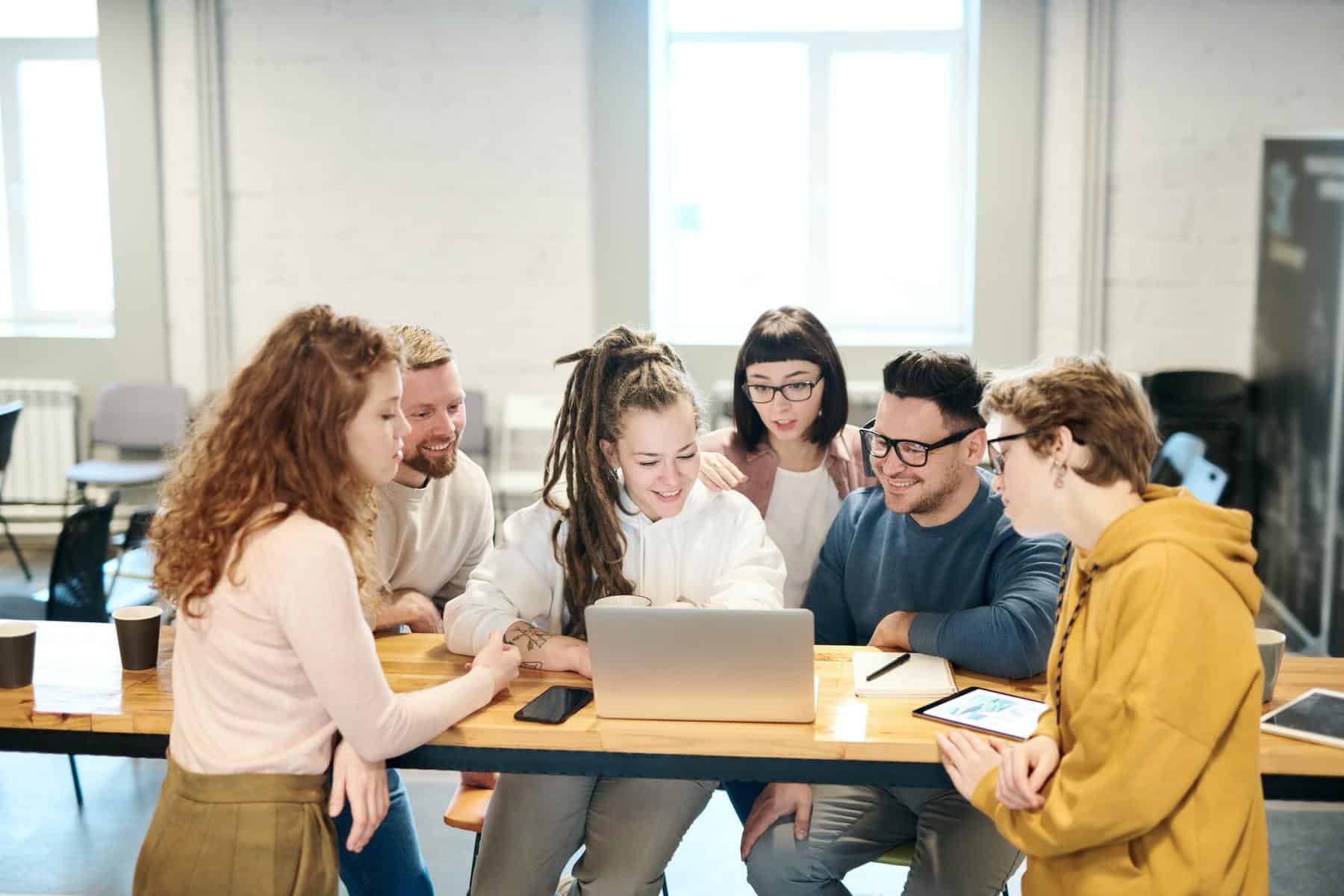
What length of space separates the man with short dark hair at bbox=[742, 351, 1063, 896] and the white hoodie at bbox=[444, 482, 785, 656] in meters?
0.25

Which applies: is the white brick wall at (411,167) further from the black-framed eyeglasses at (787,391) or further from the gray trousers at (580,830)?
the gray trousers at (580,830)

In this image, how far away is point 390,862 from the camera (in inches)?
88.7

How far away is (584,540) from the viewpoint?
226 cm

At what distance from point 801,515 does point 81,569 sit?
1.76 meters

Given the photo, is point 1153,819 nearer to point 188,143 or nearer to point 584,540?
point 584,540

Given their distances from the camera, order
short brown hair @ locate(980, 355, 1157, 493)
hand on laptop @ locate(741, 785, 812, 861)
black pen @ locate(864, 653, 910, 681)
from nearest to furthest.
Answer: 1. short brown hair @ locate(980, 355, 1157, 493)
2. black pen @ locate(864, 653, 910, 681)
3. hand on laptop @ locate(741, 785, 812, 861)

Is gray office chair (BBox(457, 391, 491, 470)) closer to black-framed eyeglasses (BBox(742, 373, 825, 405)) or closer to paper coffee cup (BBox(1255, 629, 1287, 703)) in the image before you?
black-framed eyeglasses (BBox(742, 373, 825, 405))

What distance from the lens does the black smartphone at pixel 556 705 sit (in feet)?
6.23

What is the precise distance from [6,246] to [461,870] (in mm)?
5341

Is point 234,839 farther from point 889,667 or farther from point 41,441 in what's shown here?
point 41,441

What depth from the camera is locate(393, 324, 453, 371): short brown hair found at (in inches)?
100

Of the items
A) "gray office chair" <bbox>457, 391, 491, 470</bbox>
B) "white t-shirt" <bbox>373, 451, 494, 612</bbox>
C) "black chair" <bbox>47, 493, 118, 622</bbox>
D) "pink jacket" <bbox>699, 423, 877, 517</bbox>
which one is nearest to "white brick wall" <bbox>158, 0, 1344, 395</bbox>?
"gray office chair" <bbox>457, 391, 491, 470</bbox>

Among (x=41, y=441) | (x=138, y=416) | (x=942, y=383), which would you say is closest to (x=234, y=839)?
(x=942, y=383)

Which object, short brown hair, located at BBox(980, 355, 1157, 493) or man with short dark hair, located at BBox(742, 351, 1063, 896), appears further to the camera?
man with short dark hair, located at BBox(742, 351, 1063, 896)
